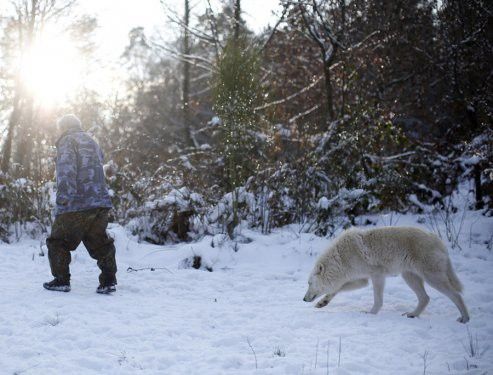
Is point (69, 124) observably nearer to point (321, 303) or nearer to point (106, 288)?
point (106, 288)

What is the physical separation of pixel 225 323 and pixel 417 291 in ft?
7.28

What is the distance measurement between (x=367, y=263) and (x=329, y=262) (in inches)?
18.7

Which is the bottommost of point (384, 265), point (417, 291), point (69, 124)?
point (417, 291)

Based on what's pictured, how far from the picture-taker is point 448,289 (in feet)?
17.1

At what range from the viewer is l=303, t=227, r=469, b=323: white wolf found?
5283mm

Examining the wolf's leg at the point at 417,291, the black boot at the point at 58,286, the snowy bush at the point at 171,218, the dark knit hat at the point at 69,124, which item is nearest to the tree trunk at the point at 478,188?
the wolf's leg at the point at 417,291

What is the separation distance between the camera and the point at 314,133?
1155cm

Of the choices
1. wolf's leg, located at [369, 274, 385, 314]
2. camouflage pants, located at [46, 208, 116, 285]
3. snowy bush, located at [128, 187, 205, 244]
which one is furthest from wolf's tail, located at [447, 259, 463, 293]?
snowy bush, located at [128, 187, 205, 244]

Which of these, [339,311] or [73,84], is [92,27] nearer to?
[73,84]

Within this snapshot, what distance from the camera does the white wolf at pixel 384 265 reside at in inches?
208

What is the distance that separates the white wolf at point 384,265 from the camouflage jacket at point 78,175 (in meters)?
2.87

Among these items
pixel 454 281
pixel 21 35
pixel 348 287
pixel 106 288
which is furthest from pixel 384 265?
pixel 21 35

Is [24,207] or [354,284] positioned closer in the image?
[354,284]

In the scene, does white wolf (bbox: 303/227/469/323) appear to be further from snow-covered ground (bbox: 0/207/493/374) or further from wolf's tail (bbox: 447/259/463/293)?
snow-covered ground (bbox: 0/207/493/374)
